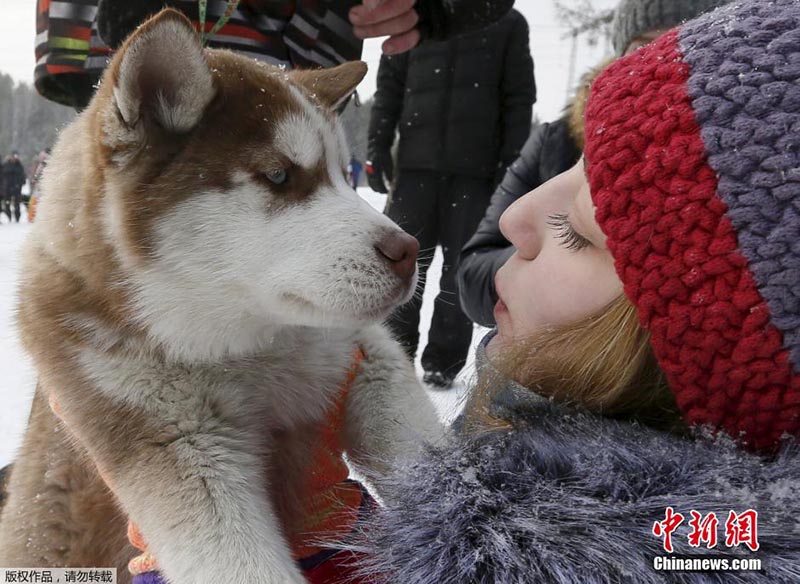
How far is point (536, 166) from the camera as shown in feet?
9.55

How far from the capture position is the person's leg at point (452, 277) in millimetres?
4562

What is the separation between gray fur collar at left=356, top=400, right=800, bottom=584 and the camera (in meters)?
0.87

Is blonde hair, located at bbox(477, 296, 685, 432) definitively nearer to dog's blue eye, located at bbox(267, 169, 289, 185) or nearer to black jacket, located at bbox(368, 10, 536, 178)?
dog's blue eye, located at bbox(267, 169, 289, 185)

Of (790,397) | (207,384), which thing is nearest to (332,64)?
(207,384)

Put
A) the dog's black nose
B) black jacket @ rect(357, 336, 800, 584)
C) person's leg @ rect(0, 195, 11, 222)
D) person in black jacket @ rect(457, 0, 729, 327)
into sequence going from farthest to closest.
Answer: person's leg @ rect(0, 195, 11, 222) < person in black jacket @ rect(457, 0, 729, 327) < the dog's black nose < black jacket @ rect(357, 336, 800, 584)

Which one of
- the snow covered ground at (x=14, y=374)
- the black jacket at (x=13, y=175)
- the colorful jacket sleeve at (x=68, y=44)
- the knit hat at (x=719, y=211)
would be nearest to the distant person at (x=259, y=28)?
the colorful jacket sleeve at (x=68, y=44)

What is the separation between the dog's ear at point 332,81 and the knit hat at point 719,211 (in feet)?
2.97

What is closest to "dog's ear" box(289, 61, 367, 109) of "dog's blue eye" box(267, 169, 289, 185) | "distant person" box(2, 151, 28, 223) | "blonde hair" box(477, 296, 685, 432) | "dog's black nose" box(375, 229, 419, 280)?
"dog's blue eye" box(267, 169, 289, 185)

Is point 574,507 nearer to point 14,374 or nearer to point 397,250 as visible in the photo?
point 397,250

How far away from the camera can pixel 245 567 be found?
1171 mm

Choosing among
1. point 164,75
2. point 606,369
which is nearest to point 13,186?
point 164,75

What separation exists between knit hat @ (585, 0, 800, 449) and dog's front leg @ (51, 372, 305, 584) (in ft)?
2.61

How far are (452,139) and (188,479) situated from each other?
3.60 m

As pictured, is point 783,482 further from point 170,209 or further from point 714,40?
point 170,209
